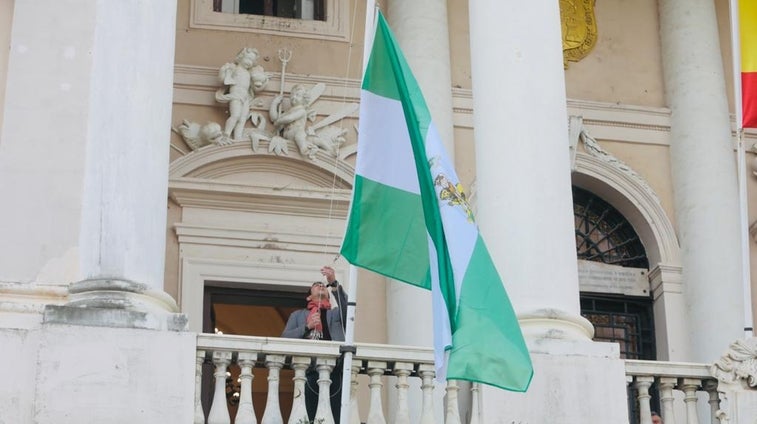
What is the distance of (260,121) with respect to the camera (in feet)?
59.9

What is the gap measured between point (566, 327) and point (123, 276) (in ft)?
10.8

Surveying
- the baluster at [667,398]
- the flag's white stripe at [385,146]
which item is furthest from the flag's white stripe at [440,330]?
the baluster at [667,398]

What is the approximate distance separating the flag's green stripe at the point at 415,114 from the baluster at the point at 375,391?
1.52m

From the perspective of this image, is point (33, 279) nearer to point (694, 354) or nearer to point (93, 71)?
point (93, 71)

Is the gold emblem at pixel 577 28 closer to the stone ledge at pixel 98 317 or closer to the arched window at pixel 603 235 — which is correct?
the arched window at pixel 603 235

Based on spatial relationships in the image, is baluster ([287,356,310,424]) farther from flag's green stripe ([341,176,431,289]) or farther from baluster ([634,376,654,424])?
baluster ([634,376,654,424])

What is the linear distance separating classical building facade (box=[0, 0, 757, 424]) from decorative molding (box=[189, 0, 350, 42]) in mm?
22

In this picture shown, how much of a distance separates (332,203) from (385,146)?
501 cm

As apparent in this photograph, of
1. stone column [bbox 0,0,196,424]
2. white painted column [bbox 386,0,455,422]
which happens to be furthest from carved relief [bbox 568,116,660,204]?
stone column [bbox 0,0,196,424]

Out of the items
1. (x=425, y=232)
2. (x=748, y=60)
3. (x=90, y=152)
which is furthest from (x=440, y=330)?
(x=748, y=60)

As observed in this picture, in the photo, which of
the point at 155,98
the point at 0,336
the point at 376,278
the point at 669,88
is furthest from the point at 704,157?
the point at 0,336

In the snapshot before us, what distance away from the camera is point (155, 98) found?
13750mm

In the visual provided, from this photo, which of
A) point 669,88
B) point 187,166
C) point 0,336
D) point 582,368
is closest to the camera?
point 0,336

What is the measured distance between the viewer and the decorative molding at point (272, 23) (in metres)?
18.6
